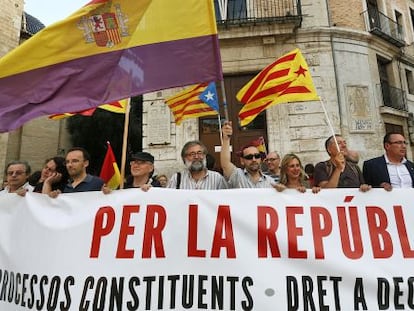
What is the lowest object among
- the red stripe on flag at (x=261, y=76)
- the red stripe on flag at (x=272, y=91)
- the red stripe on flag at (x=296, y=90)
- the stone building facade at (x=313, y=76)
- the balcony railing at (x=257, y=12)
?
the red stripe on flag at (x=296, y=90)

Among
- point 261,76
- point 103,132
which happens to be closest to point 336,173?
point 261,76

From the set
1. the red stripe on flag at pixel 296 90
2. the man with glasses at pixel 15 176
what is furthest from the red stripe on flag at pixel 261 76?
the man with glasses at pixel 15 176

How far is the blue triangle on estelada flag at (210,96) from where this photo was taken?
15.0 ft

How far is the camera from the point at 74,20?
2.91 metres

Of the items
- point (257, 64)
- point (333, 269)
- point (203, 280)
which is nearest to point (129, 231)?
point (203, 280)

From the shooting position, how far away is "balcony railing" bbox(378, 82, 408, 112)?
39.7ft

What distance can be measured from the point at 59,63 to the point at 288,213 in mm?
2220

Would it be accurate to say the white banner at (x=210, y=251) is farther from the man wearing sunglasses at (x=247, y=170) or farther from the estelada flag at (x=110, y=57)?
the estelada flag at (x=110, y=57)

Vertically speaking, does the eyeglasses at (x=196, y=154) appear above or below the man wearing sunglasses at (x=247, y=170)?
→ above

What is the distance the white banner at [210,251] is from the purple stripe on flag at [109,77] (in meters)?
0.78

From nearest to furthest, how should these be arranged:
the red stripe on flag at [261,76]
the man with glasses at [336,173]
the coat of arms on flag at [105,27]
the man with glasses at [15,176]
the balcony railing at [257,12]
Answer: the coat of arms on flag at [105,27]
the man with glasses at [336,173]
the man with glasses at [15,176]
the red stripe on flag at [261,76]
the balcony railing at [257,12]

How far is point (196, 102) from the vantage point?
16.0 feet

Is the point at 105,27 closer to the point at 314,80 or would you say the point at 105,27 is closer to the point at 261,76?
the point at 261,76

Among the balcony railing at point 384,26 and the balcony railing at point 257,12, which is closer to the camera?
the balcony railing at point 257,12
